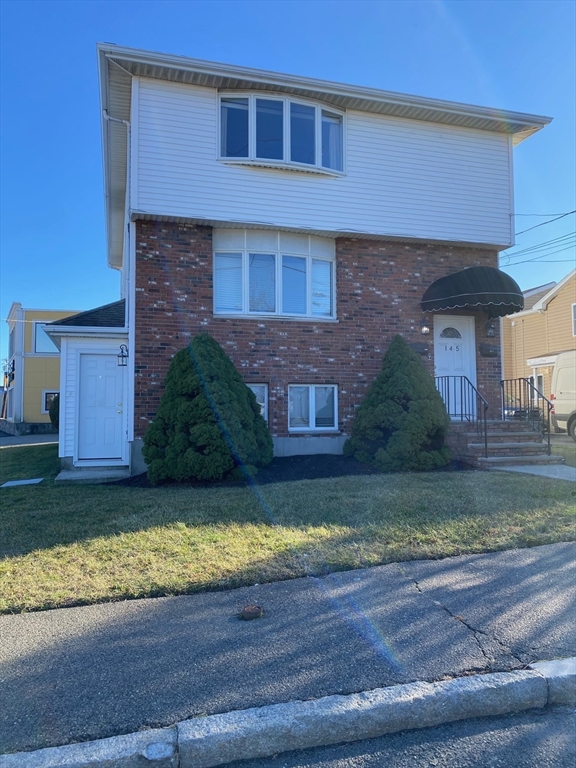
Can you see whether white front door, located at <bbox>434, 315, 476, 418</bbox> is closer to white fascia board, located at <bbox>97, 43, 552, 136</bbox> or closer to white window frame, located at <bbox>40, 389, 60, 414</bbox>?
white fascia board, located at <bbox>97, 43, 552, 136</bbox>

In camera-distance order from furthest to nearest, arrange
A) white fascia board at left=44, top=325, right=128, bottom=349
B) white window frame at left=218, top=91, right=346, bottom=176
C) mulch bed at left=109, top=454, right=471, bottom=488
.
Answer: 1. white window frame at left=218, top=91, right=346, bottom=176
2. white fascia board at left=44, top=325, right=128, bottom=349
3. mulch bed at left=109, top=454, right=471, bottom=488

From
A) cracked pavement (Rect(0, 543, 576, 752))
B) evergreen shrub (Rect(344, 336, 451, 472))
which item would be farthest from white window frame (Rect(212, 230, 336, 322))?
cracked pavement (Rect(0, 543, 576, 752))

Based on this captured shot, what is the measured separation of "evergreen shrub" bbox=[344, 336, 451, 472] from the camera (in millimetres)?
9609

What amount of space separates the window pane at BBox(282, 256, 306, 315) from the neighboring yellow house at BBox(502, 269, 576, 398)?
521 inches

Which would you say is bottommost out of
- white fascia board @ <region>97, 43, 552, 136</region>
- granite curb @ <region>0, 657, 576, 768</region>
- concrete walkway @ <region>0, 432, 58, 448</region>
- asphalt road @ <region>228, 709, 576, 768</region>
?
asphalt road @ <region>228, 709, 576, 768</region>

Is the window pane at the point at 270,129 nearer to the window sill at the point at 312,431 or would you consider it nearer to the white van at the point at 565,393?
the window sill at the point at 312,431

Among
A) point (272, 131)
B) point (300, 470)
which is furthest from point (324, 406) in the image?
point (272, 131)

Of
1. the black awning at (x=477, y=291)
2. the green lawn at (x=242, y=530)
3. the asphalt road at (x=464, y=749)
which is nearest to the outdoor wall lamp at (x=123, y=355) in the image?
the green lawn at (x=242, y=530)

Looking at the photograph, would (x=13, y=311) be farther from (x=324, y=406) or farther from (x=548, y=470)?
(x=548, y=470)

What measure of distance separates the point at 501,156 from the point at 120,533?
36.6ft

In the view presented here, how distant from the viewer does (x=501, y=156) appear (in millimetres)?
12125

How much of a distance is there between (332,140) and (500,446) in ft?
22.6

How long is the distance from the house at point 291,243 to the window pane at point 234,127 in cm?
3

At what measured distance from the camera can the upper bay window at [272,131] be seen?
417 inches
